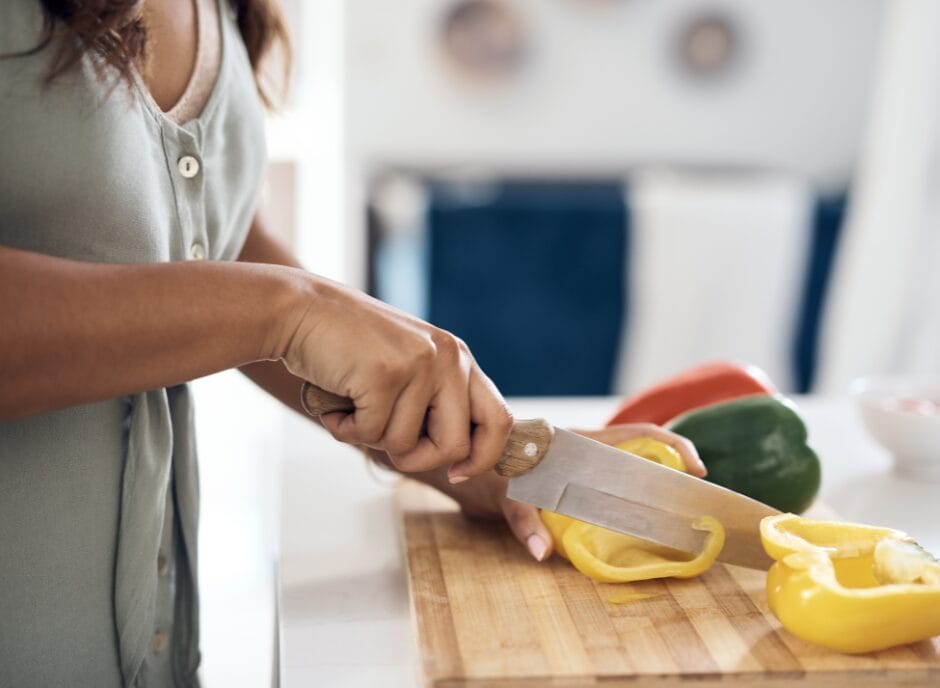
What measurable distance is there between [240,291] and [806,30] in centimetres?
502

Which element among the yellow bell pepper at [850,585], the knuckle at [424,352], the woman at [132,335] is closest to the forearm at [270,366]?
the woman at [132,335]

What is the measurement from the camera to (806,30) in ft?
17.0

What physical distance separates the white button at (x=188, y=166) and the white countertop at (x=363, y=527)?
1.35 ft

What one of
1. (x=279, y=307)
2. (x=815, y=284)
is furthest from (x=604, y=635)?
(x=815, y=284)

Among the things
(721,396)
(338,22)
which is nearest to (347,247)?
(338,22)

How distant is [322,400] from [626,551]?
14.0 inches

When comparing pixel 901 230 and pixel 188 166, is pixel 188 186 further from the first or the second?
pixel 901 230

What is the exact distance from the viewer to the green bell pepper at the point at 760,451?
1.14 metres

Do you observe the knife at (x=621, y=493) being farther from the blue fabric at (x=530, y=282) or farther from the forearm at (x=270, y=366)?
the blue fabric at (x=530, y=282)

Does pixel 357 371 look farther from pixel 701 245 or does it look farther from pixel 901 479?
pixel 701 245

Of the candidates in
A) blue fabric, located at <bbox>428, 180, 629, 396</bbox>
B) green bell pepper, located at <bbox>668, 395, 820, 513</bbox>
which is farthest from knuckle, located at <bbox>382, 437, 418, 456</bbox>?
blue fabric, located at <bbox>428, 180, 629, 396</bbox>

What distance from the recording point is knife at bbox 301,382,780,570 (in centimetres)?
90

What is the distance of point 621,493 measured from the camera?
936 millimetres

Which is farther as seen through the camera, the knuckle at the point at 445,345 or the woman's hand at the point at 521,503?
the woman's hand at the point at 521,503
